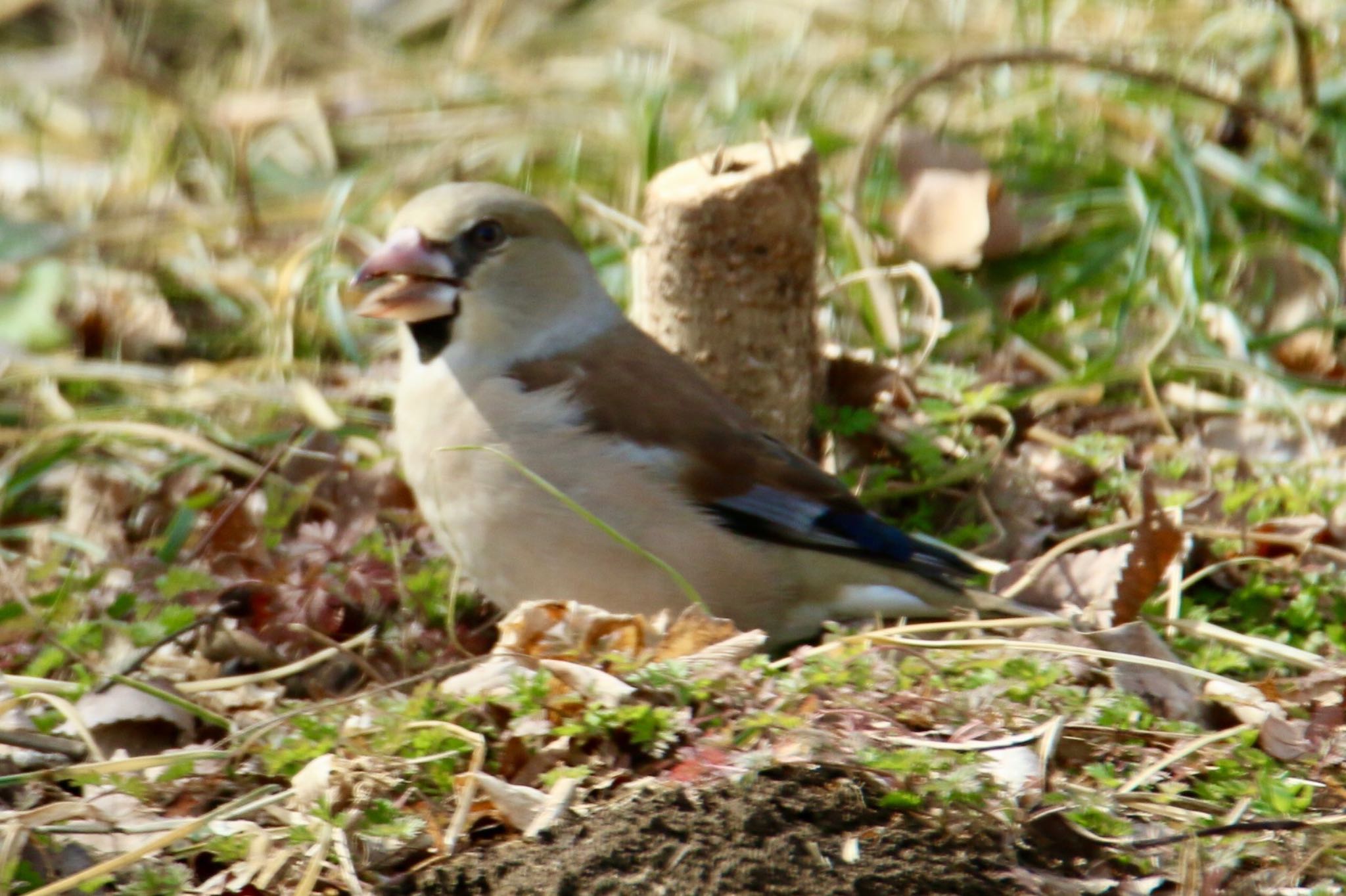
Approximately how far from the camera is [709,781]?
214 centimetres

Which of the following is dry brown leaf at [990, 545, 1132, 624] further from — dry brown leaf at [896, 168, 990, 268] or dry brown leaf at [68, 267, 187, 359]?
dry brown leaf at [68, 267, 187, 359]

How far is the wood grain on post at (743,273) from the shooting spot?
341cm

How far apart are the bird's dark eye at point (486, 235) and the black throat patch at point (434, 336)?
0.16 m

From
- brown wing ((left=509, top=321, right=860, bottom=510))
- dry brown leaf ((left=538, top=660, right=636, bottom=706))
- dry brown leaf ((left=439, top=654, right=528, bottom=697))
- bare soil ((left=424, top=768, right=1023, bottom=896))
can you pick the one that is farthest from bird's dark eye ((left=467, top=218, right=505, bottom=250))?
bare soil ((left=424, top=768, right=1023, bottom=896))

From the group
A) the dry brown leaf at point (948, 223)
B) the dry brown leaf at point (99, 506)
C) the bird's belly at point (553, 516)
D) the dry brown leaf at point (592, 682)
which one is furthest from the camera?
the dry brown leaf at point (948, 223)

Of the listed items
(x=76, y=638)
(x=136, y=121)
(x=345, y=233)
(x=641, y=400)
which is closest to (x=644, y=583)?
(x=641, y=400)

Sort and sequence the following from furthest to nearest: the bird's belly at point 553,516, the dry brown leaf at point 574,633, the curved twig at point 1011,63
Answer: the curved twig at point 1011,63
the bird's belly at point 553,516
the dry brown leaf at point 574,633

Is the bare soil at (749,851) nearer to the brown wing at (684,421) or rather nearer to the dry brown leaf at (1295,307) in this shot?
the brown wing at (684,421)

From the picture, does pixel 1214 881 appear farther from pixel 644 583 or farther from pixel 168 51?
pixel 168 51

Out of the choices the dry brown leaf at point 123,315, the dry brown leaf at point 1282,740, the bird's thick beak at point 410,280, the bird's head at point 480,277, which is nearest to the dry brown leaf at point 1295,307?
the dry brown leaf at point 1282,740

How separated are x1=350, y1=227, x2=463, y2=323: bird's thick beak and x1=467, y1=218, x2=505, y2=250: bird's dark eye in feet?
0.23

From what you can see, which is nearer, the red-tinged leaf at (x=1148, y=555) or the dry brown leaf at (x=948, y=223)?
the red-tinged leaf at (x=1148, y=555)

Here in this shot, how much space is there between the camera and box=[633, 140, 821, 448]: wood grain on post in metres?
3.41

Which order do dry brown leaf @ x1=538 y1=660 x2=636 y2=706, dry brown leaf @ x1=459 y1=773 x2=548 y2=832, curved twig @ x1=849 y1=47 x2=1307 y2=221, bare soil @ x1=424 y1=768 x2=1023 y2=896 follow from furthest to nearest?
curved twig @ x1=849 y1=47 x2=1307 y2=221 → dry brown leaf @ x1=538 y1=660 x2=636 y2=706 → dry brown leaf @ x1=459 y1=773 x2=548 y2=832 → bare soil @ x1=424 y1=768 x2=1023 y2=896
